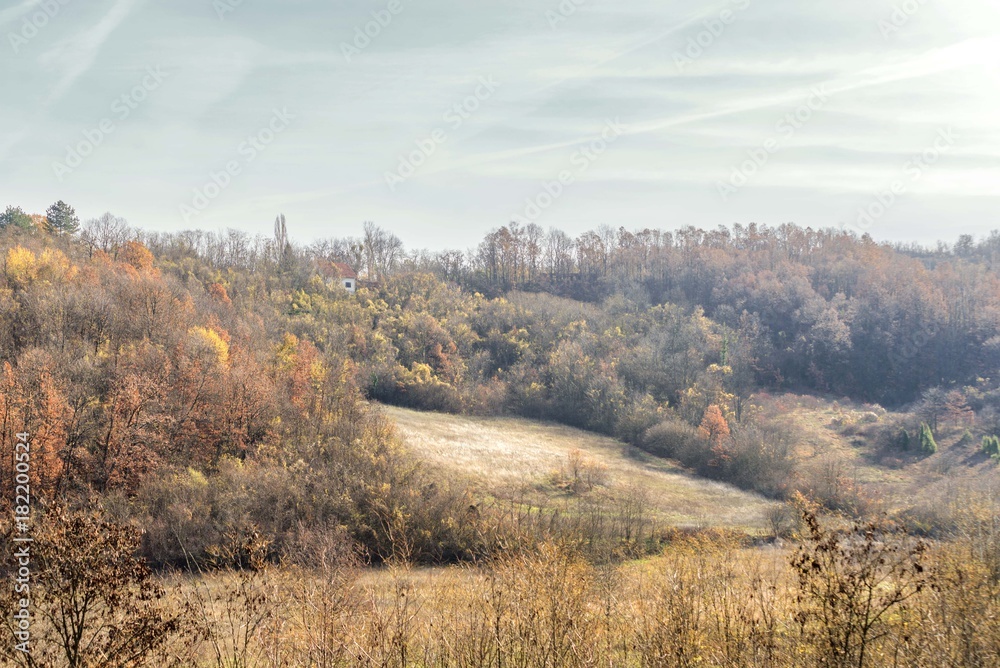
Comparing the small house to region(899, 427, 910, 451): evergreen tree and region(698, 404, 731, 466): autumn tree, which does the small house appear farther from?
region(899, 427, 910, 451): evergreen tree

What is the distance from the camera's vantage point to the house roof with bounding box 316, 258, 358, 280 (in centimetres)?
8004

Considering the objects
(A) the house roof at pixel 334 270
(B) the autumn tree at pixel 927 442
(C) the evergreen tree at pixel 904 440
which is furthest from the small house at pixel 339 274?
(B) the autumn tree at pixel 927 442

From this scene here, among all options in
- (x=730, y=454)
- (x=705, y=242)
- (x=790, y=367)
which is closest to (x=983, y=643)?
(x=730, y=454)

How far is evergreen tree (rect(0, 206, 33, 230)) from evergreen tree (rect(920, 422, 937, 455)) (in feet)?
285

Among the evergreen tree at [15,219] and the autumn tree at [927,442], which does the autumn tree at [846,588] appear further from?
the evergreen tree at [15,219]

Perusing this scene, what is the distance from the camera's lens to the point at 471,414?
196ft

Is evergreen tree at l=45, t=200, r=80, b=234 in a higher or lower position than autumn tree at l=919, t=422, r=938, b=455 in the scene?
higher

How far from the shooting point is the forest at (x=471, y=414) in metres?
9.77

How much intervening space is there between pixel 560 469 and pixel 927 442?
105 ft

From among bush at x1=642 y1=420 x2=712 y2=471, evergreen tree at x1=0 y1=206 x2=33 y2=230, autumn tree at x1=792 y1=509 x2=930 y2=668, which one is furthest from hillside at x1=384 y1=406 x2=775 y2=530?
evergreen tree at x1=0 y1=206 x2=33 y2=230

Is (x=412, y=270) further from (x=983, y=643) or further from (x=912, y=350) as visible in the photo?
(x=983, y=643)

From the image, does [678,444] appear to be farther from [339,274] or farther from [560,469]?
[339,274]

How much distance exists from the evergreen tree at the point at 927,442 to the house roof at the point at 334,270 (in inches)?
2553

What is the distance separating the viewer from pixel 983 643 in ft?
33.8
